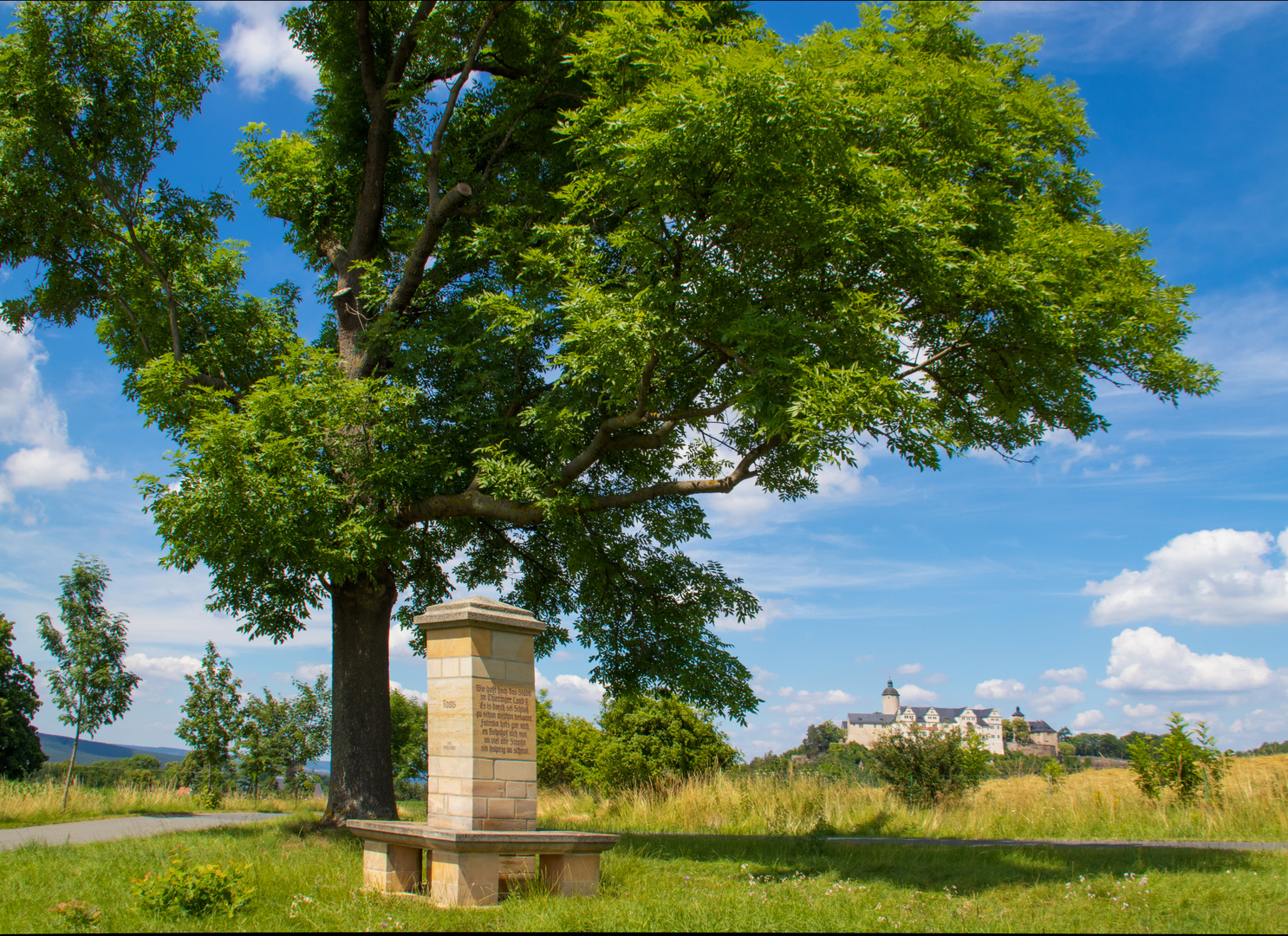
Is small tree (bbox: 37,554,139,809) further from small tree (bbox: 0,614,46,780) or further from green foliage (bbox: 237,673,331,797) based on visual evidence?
small tree (bbox: 0,614,46,780)

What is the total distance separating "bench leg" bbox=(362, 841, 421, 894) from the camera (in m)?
8.20

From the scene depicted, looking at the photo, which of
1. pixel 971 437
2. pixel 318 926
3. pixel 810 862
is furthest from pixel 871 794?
pixel 318 926

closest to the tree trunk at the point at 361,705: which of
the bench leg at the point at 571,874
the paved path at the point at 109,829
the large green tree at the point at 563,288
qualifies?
the large green tree at the point at 563,288

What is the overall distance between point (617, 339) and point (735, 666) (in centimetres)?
650

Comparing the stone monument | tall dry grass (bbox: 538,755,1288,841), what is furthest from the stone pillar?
tall dry grass (bbox: 538,755,1288,841)

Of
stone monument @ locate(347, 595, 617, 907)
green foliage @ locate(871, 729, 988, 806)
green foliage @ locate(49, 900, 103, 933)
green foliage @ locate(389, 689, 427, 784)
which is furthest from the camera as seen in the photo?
green foliage @ locate(389, 689, 427, 784)

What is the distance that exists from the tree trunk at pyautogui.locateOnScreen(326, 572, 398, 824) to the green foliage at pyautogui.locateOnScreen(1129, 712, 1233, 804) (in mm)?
12954

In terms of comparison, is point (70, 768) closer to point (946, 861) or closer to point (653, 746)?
point (653, 746)

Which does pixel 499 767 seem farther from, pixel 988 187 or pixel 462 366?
pixel 988 187

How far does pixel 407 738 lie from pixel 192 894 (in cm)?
2448

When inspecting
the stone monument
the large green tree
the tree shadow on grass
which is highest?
the large green tree

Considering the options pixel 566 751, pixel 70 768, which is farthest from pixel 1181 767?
pixel 70 768

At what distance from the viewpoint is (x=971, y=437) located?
13.0 m

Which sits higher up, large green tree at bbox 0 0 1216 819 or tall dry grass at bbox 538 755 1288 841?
large green tree at bbox 0 0 1216 819
